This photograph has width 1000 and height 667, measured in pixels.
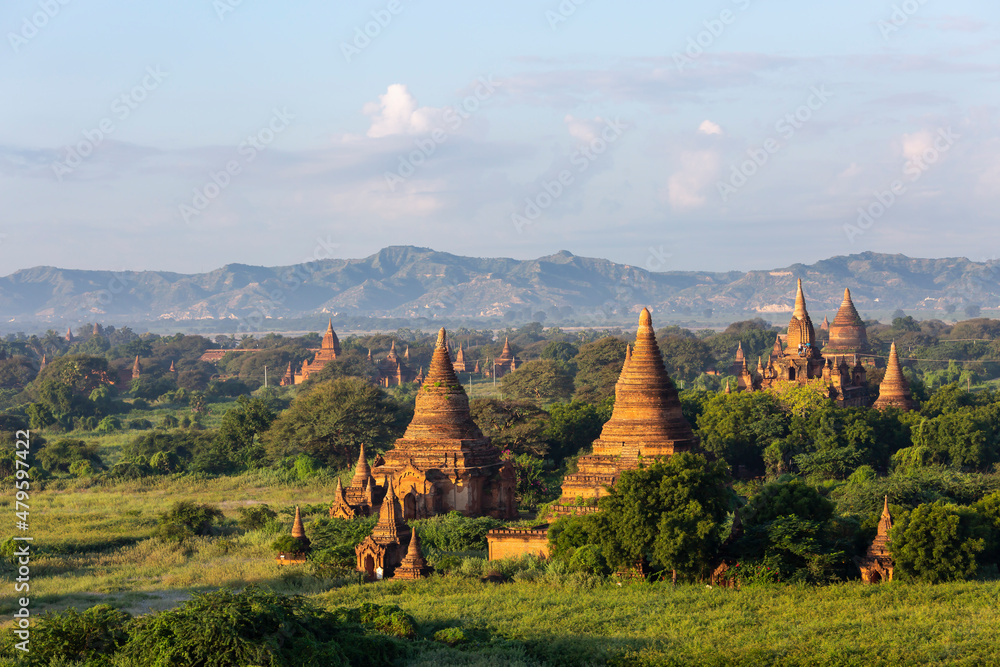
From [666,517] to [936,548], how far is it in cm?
697

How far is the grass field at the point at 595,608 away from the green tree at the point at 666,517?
913 millimetres

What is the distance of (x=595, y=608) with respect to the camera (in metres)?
31.0

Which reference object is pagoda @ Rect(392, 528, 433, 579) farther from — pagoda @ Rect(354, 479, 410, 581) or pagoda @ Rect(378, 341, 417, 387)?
pagoda @ Rect(378, 341, 417, 387)

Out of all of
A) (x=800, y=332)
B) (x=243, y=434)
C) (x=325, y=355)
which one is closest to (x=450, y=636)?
(x=243, y=434)

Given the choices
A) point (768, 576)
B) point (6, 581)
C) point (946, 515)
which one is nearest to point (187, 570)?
point (6, 581)

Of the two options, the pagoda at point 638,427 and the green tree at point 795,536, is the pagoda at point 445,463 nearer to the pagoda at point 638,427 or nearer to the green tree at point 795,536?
the pagoda at point 638,427

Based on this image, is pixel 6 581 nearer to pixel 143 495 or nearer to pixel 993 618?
pixel 143 495

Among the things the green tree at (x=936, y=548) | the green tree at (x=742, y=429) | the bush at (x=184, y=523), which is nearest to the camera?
the green tree at (x=936, y=548)

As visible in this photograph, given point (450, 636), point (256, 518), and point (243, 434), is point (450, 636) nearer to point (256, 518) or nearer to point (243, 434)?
point (256, 518)

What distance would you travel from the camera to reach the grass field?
26.4 metres

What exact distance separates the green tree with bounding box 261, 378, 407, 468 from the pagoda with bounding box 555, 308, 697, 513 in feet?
73.4

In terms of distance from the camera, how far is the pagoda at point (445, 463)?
46.6 meters

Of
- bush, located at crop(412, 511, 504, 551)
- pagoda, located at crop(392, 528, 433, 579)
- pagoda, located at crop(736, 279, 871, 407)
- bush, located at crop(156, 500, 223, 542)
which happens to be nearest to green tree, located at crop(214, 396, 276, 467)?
bush, located at crop(156, 500, 223, 542)

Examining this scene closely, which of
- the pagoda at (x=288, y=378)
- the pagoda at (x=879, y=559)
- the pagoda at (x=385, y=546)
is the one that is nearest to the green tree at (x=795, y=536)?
the pagoda at (x=879, y=559)
